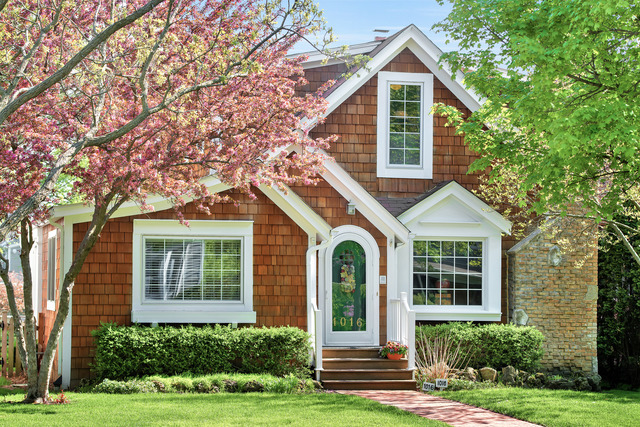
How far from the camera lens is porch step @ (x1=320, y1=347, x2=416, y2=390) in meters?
13.8

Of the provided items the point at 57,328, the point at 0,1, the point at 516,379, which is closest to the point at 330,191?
the point at 516,379

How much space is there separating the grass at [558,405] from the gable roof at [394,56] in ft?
21.2

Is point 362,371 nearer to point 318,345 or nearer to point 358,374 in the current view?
point 358,374

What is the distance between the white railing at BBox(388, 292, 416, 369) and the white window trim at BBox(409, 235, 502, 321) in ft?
2.38

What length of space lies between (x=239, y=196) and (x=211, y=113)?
3.64 m

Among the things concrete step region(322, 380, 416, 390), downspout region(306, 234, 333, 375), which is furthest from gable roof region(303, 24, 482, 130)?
concrete step region(322, 380, 416, 390)

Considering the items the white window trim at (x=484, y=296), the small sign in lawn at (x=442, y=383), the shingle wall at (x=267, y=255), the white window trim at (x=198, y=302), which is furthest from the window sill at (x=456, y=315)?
the white window trim at (x=198, y=302)

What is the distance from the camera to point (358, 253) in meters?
15.5

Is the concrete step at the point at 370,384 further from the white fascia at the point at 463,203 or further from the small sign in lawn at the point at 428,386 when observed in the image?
the white fascia at the point at 463,203

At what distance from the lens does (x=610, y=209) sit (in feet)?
35.5

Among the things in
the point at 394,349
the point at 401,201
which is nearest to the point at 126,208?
the point at 394,349

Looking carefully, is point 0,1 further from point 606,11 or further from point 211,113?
point 606,11

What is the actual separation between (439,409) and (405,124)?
7.11m

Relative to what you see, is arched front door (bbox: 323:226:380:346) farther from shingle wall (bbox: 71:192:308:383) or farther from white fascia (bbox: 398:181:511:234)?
white fascia (bbox: 398:181:511:234)
